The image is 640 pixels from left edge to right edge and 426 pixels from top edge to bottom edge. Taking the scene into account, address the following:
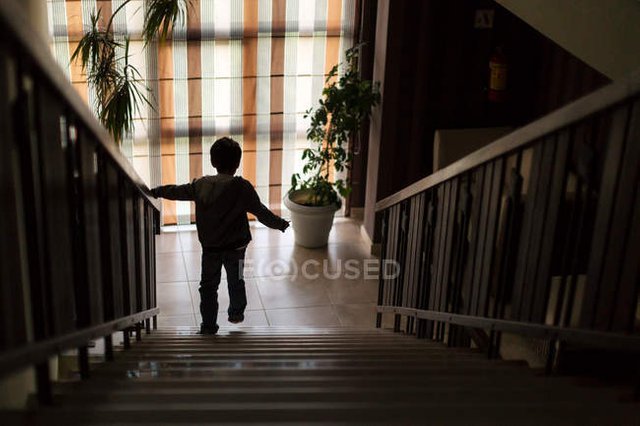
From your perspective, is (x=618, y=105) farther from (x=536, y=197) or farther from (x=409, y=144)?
(x=409, y=144)

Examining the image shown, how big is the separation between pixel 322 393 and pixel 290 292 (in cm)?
347

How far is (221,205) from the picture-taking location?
3754mm

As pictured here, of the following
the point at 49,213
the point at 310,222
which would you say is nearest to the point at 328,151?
the point at 310,222

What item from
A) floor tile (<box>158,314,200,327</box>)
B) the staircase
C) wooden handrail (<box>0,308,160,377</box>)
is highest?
wooden handrail (<box>0,308,160,377</box>)

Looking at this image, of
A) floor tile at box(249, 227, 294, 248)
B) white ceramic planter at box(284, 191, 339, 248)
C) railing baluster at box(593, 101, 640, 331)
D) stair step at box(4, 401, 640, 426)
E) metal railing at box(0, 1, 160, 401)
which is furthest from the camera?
floor tile at box(249, 227, 294, 248)

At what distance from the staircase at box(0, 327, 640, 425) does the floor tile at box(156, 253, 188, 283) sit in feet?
9.25

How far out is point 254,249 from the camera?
607 cm

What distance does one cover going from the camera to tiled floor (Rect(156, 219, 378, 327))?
518 cm

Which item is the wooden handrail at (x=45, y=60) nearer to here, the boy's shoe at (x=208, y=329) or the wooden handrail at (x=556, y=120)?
the wooden handrail at (x=556, y=120)

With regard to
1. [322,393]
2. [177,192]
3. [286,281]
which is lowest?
[286,281]

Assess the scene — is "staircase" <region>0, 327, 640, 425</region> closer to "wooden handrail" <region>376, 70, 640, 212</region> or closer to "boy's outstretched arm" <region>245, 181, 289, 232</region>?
"wooden handrail" <region>376, 70, 640, 212</region>

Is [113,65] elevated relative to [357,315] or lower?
elevated

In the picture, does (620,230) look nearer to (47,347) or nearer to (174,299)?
(47,347)

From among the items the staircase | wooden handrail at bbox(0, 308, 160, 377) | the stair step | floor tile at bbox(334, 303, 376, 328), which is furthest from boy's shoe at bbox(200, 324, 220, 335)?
the stair step
